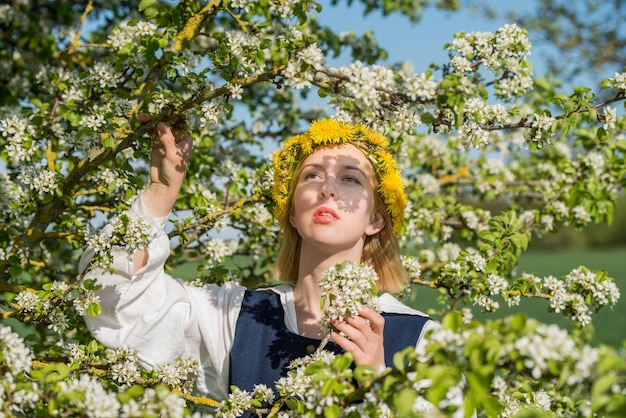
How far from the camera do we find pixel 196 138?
3350mm

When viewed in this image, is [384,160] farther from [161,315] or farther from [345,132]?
[161,315]

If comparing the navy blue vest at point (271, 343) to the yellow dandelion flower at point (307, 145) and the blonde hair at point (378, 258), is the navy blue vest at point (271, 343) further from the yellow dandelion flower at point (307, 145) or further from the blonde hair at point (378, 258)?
the yellow dandelion flower at point (307, 145)

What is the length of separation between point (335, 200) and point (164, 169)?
0.60 meters

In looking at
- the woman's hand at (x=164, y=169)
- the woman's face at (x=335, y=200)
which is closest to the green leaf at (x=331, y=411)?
the woman's face at (x=335, y=200)

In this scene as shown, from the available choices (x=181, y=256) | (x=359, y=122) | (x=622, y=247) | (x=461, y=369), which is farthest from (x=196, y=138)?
(x=622, y=247)

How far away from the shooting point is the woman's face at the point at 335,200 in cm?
249

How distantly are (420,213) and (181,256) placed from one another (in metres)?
1.24

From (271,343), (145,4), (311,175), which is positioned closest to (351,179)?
(311,175)

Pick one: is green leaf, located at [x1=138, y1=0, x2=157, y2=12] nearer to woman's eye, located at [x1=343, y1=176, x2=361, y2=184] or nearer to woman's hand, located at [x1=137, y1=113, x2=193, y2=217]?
woman's hand, located at [x1=137, y1=113, x2=193, y2=217]

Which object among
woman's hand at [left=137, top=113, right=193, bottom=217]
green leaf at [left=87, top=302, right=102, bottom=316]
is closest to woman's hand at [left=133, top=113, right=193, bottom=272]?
woman's hand at [left=137, top=113, right=193, bottom=217]

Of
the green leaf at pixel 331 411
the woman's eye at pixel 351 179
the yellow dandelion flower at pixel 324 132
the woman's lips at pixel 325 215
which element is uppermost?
the yellow dandelion flower at pixel 324 132

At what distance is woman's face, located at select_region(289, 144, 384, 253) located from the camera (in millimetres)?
2494

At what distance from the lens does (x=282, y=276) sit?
2.91m

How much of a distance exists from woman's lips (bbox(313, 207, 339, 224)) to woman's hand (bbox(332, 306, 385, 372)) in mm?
484
